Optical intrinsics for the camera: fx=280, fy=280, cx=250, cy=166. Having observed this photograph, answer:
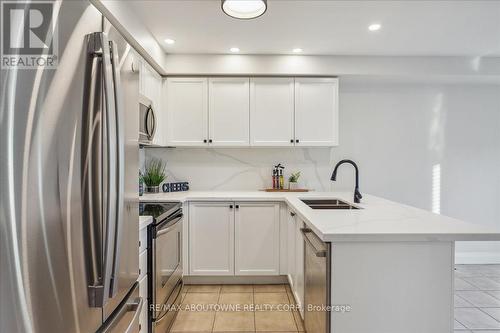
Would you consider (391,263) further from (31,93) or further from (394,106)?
(394,106)

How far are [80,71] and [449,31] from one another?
3086mm

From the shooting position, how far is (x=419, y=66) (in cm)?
320

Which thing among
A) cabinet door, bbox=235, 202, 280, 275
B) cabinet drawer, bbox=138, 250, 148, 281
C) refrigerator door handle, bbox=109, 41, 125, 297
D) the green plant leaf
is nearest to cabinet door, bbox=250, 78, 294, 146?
cabinet door, bbox=235, 202, 280, 275

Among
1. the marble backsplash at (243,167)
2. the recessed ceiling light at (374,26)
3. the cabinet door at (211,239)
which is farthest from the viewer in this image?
the marble backsplash at (243,167)

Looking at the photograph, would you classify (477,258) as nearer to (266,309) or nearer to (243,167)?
(266,309)

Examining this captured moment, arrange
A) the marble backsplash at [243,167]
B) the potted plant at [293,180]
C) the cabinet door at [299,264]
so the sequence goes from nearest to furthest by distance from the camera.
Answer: the cabinet door at [299,264] < the potted plant at [293,180] < the marble backsplash at [243,167]

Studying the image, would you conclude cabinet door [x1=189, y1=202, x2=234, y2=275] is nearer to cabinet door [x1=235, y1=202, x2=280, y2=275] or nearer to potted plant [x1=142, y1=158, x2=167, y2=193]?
cabinet door [x1=235, y1=202, x2=280, y2=275]

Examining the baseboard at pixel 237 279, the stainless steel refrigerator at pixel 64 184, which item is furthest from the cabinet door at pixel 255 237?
the stainless steel refrigerator at pixel 64 184

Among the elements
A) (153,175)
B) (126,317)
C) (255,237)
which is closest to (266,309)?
(255,237)

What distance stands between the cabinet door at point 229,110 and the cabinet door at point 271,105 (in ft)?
0.30

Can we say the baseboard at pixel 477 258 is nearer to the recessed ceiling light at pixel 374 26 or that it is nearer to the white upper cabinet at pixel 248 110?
the white upper cabinet at pixel 248 110

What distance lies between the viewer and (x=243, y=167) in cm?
360

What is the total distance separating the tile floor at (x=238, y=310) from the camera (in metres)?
2.25

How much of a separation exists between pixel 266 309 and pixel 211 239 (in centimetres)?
88
